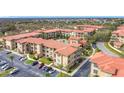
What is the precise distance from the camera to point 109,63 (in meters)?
4.31

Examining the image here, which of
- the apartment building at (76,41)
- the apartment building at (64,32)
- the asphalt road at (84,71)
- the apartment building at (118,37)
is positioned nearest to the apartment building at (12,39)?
the apartment building at (64,32)

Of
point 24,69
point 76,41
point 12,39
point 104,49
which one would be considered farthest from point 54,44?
point 104,49

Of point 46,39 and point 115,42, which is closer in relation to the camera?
point 115,42

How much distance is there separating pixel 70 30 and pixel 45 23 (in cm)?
80

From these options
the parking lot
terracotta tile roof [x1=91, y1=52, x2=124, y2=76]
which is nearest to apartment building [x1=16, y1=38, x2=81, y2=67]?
the parking lot

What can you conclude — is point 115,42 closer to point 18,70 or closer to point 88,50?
point 88,50

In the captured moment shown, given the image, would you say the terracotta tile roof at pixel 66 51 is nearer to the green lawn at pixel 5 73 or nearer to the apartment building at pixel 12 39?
the apartment building at pixel 12 39

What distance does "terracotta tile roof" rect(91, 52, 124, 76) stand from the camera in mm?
4215

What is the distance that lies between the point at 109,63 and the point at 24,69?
243 cm

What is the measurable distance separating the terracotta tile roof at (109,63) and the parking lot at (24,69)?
4.01 feet

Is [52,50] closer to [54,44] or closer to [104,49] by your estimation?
[54,44]
